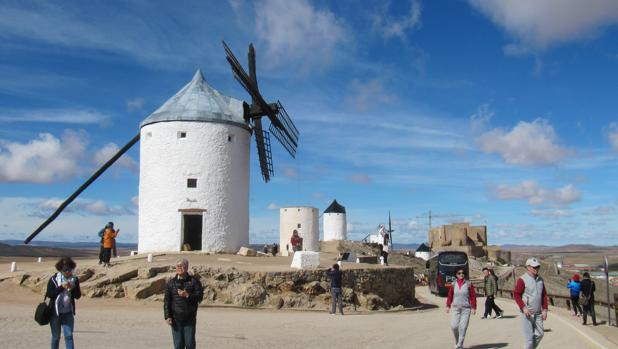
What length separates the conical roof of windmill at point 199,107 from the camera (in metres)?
22.9

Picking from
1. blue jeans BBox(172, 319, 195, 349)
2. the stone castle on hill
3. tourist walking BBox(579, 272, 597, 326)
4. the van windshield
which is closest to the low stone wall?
tourist walking BBox(579, 272, 597, 326)

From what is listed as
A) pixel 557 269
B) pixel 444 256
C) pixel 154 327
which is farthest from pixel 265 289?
pixel 557 269

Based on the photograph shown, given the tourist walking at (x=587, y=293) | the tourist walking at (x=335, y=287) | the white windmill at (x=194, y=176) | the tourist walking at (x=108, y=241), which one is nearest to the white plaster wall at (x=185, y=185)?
the white windmill at (x=194, y=176)

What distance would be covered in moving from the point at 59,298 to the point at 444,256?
21397 mm

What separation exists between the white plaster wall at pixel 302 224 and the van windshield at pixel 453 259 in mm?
8431

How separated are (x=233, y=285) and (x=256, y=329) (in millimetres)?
4187

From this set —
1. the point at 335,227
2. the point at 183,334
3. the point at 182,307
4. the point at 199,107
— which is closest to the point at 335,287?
the point at 183,334

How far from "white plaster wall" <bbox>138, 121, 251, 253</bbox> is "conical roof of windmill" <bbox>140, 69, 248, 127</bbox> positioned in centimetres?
29

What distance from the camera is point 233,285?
613 inches

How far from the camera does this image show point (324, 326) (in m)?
12.5

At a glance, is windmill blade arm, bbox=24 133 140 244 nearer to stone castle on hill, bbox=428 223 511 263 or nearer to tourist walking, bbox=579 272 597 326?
tourist walking, bbox=579 272 597 326

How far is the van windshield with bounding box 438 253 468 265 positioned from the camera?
2566cm

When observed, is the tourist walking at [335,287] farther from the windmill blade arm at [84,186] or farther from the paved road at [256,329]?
the windmill blade arm at [84,186]

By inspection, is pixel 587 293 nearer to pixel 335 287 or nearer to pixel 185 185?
pixel 335 287
